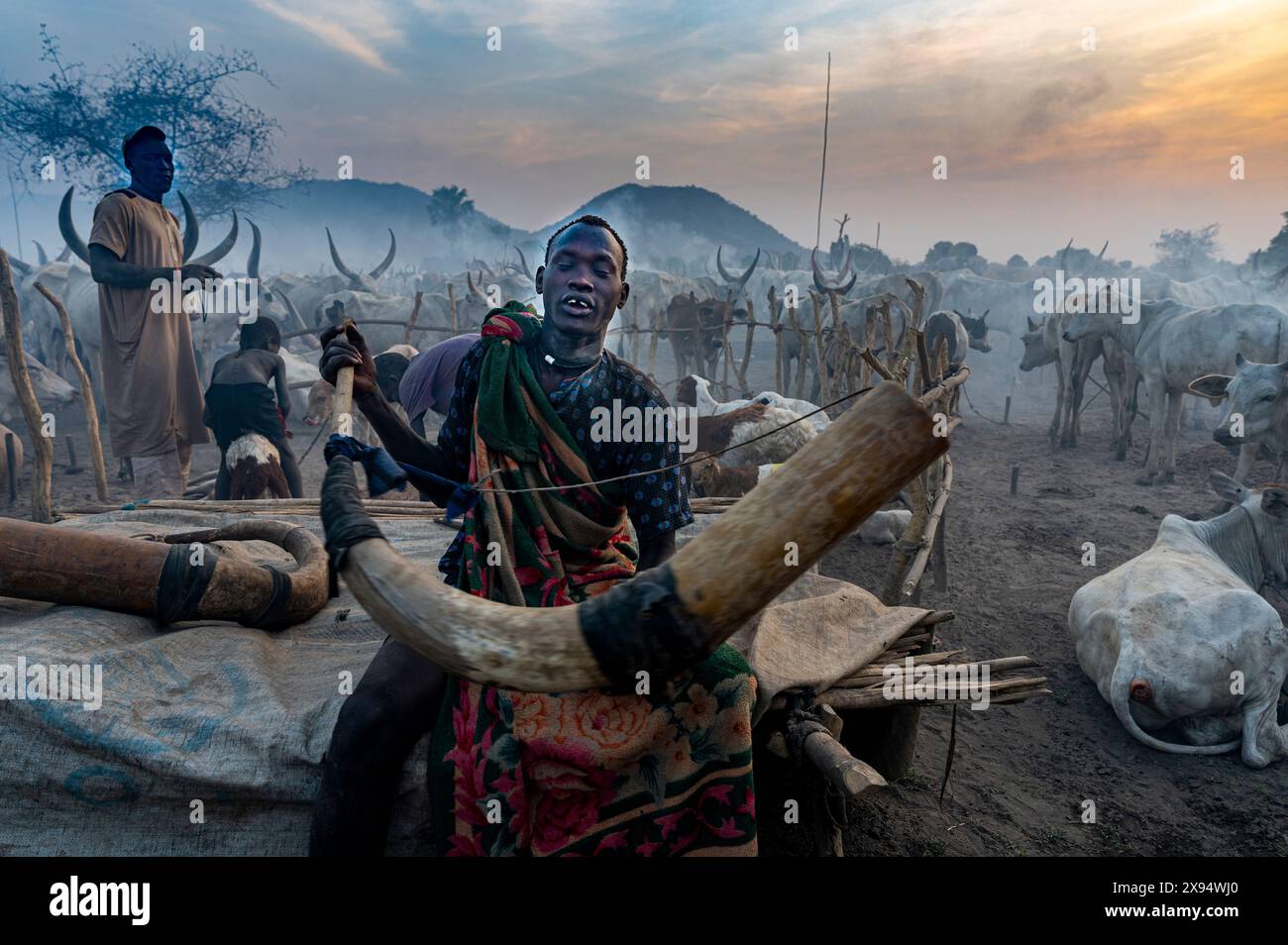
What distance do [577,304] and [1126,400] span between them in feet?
35.9

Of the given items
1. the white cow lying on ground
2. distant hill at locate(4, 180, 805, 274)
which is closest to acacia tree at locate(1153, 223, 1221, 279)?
distant hill at locate(4, 180, 805, 274)

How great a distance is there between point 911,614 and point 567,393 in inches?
67.0

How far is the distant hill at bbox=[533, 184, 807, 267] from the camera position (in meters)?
80.3

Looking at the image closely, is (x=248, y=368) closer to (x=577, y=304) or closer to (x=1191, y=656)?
(x=577, y=304)

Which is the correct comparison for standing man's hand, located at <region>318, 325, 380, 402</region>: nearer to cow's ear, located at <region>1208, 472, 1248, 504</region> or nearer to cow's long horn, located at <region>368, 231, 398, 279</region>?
cow's ear, located at <region>1208, 472, 1248, 504</region>

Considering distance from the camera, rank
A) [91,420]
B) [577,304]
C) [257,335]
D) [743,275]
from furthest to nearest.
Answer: [743,275] < [91,420] < [257,335] < [577,304]

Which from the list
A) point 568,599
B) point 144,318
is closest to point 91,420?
point 144,318

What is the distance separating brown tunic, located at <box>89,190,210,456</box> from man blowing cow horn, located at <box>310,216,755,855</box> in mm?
4483

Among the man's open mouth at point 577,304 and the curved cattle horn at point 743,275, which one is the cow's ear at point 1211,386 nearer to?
the man's open mouth at point 577,304

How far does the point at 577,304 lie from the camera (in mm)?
2346

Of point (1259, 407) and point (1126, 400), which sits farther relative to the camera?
point (1126, 400)

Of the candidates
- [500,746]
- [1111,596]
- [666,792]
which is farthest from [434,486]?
[1111,596]

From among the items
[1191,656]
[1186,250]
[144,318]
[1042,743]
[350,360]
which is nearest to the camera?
[350,360]
